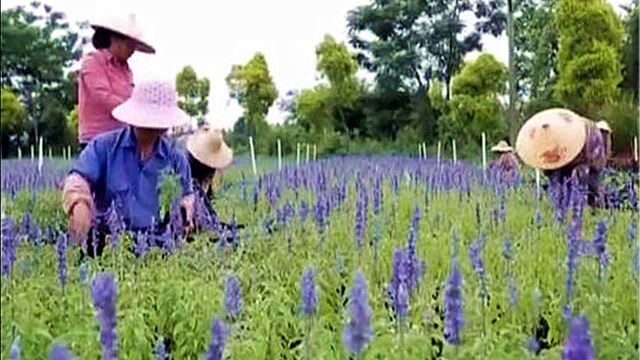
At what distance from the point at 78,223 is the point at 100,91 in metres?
0.34

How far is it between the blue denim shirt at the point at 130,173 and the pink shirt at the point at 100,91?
0.04 m

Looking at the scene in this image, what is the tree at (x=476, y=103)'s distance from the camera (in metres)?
2.90

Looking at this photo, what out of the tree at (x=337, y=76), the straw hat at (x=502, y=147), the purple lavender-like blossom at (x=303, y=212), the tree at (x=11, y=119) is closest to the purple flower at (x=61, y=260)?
the tree at (x=337, y=76)

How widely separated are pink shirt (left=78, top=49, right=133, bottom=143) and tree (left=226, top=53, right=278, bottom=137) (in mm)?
300

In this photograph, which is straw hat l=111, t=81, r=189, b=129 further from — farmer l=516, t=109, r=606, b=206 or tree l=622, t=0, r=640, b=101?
tree l=622, t=0, r=640, b=101

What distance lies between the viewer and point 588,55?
614cm

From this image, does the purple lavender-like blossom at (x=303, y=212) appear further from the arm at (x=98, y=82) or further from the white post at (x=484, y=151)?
the white post at (x=484, y=151)

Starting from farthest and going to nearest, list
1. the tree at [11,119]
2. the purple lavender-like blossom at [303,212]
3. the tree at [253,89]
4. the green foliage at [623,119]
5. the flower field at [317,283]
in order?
the green foliage at [623,119], the purple lavender-like blossom at [303,212], the tree at [253,89], the flower field at [317,283], the tree at [11,119]

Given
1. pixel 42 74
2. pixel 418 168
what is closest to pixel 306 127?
pixel 42 74

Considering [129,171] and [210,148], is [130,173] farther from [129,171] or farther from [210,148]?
[210,148]

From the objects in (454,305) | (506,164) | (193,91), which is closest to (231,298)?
(193,91)

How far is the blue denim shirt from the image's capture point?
2.62 meters

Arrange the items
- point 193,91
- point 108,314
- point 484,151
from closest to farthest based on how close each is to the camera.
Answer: point 108,314 < point 193,91 < point 484,151

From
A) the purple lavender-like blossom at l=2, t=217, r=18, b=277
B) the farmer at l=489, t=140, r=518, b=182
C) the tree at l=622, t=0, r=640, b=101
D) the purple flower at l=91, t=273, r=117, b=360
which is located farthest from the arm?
the tree at l=622, t=0, r=640, b=101
